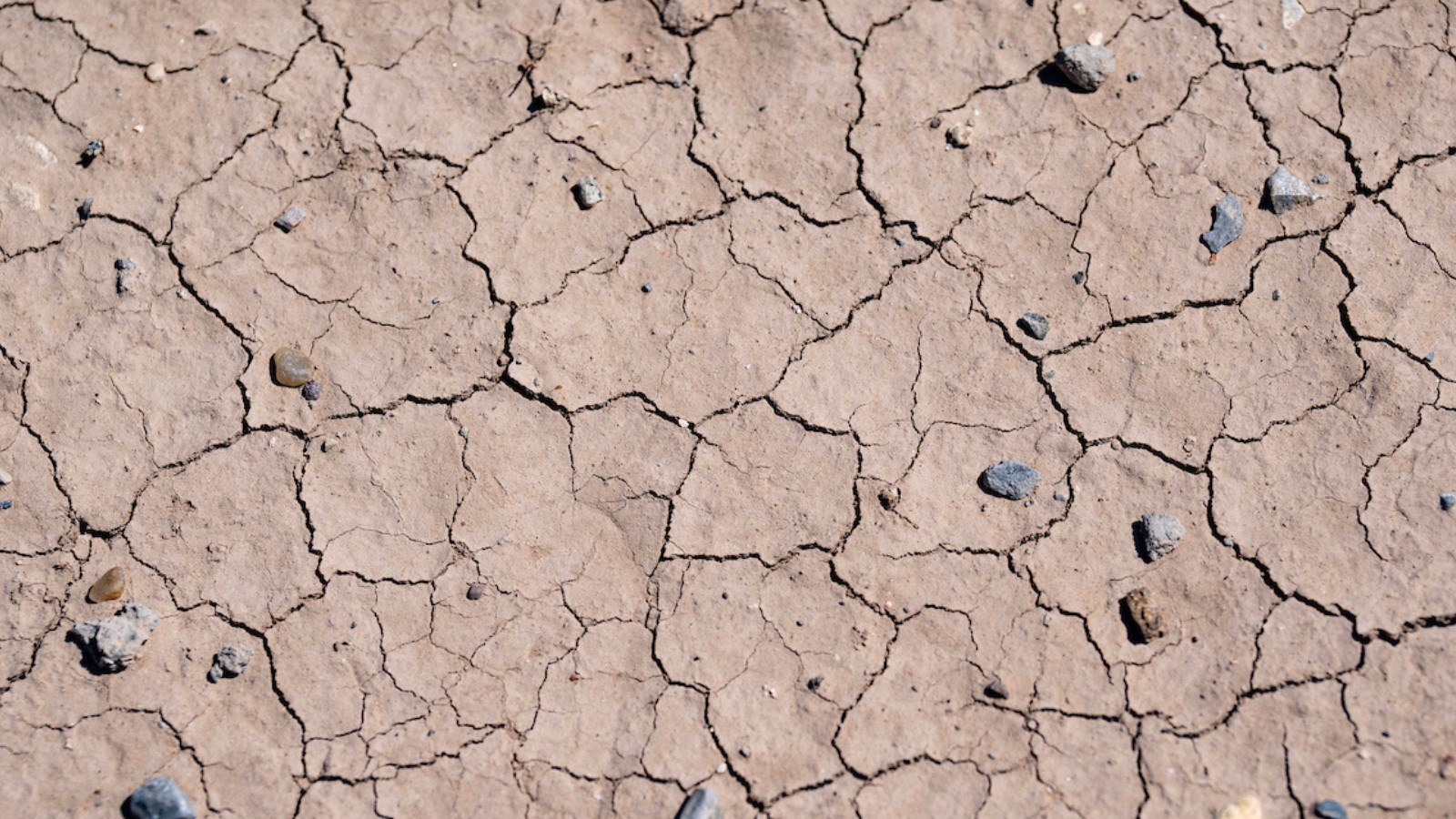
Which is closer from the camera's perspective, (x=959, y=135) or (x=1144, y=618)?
(x=1144, y=618)

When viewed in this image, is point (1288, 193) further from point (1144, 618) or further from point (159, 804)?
point (159, 804)

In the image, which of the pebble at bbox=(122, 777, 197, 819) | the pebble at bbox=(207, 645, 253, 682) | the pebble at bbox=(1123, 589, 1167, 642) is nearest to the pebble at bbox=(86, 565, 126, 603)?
the pebble at bbox=(207, 645, 253, 682)

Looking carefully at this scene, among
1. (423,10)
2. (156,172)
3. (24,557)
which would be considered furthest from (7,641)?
(423,10)

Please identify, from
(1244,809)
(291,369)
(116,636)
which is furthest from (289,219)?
(1244,809)

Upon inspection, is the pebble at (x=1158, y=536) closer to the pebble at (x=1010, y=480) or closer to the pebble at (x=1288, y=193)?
the pebble at (x=1010, y=480)

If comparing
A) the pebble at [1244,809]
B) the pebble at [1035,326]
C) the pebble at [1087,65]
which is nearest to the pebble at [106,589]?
the pebble at [1035,326]
